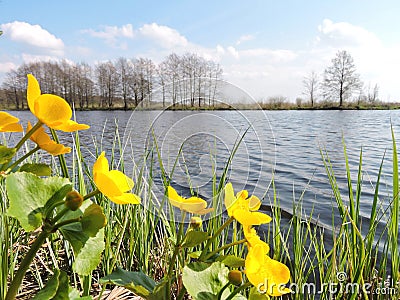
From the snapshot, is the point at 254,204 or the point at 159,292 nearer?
the point at 159,292

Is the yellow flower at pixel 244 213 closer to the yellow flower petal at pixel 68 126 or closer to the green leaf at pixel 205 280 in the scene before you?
the green leaf at pixel 205 280

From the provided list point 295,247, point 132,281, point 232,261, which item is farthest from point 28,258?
point 295,247

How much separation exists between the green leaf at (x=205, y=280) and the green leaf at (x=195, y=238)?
0.04 meters

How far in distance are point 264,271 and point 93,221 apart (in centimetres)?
22

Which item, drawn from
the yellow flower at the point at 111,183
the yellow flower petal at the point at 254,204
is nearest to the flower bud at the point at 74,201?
the yellow flower at the point at 111,183

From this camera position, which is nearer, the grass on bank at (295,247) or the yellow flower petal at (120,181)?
the yellow flower petal at (120,181)

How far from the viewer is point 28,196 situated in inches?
14.4

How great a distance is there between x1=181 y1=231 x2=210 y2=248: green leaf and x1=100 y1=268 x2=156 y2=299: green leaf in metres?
0.07

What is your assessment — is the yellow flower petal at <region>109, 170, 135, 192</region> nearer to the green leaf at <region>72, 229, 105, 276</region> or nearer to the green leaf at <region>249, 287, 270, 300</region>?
the green leaf at <region>72, 229, 105, 276</region>

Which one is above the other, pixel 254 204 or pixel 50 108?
pixel 50 108

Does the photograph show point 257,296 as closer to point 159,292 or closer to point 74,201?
point 159,292

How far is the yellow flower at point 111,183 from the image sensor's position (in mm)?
350

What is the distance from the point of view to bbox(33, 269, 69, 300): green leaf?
14.5 inches

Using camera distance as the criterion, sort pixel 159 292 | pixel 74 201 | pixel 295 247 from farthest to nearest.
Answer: pixel 295 247, pixel 159 292, pixel 74 201
